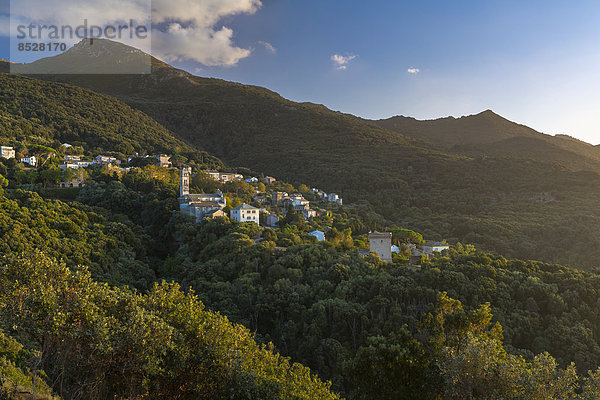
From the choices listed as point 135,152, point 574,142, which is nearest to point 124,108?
point 135,152

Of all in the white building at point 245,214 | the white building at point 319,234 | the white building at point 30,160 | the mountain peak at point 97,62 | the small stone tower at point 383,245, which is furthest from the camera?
the mountain peak at point 97,62

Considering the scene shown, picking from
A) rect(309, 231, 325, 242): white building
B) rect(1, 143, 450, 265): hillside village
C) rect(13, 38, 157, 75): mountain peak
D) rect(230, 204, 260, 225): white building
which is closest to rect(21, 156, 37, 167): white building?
rect(1, 143, 450, 265): hillside village

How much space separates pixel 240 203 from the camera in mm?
47312

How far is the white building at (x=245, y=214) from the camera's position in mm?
41531

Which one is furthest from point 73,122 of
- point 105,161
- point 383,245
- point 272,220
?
point 383,245

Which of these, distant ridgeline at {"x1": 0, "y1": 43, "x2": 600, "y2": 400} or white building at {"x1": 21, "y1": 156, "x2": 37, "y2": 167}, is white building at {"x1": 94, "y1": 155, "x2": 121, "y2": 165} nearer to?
distant ridgeline at {"x1": 0, "y1": 43, "x2": 600, "y2": 400}

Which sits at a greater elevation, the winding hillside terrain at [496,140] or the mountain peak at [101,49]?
the mountain peak at [101,49]

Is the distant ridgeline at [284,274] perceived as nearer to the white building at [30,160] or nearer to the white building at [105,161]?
the white building at [30,160]

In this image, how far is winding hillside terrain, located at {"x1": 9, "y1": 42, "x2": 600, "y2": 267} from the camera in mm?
54316

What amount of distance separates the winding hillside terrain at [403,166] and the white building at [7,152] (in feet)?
176

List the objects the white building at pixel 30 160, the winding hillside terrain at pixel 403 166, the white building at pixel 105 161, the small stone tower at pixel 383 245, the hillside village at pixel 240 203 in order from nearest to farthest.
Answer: the small stone tower at pixel 383 245
the hillside village at pixel 240 203
the white building at pixel 30 160
the winding hillside terrain at pixel 403 166
the white building at pixel 105 161

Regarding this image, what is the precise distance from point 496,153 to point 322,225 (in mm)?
91701

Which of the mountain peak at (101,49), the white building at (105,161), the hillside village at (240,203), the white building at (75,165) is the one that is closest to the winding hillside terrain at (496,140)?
the hillside village at (240,203)

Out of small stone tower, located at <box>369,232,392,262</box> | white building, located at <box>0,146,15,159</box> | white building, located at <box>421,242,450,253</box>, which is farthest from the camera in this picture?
white building, located at <box>0,146,15,159</box>
